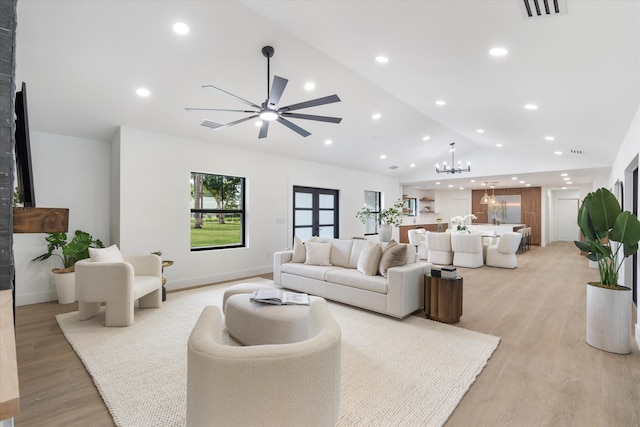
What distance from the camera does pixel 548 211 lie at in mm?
12656

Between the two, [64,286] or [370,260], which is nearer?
[370,260]

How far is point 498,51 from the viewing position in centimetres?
267

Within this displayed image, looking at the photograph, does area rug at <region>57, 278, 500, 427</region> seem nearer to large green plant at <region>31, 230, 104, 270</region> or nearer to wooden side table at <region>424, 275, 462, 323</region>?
wooden side table at <region>424, 275, 462, 323</region>

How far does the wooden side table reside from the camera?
3670mm

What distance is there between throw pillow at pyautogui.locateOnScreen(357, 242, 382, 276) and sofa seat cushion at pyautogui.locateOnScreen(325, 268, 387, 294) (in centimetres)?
9

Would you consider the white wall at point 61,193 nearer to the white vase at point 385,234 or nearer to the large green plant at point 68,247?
the large green plant at point 68,247

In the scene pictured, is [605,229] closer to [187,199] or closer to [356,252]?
[356,252]

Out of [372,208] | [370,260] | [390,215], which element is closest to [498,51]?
[370,260]

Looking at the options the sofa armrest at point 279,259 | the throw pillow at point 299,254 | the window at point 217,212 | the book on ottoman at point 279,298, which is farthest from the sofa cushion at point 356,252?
the window at point 217,212

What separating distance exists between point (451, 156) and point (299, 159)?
489 cm

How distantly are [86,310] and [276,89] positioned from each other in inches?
136

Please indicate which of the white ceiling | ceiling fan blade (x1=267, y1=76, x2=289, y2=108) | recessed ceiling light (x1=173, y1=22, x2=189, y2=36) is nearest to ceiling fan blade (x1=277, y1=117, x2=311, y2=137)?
ceiling fan blade (x1=267, y1=76, x2=289, y2=108)

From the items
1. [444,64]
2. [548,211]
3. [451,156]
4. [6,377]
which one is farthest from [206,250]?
[548,211]

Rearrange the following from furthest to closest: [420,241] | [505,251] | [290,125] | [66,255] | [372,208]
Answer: [372,208]
[420,241]
[505,251]
[66,255]
[290,125]
